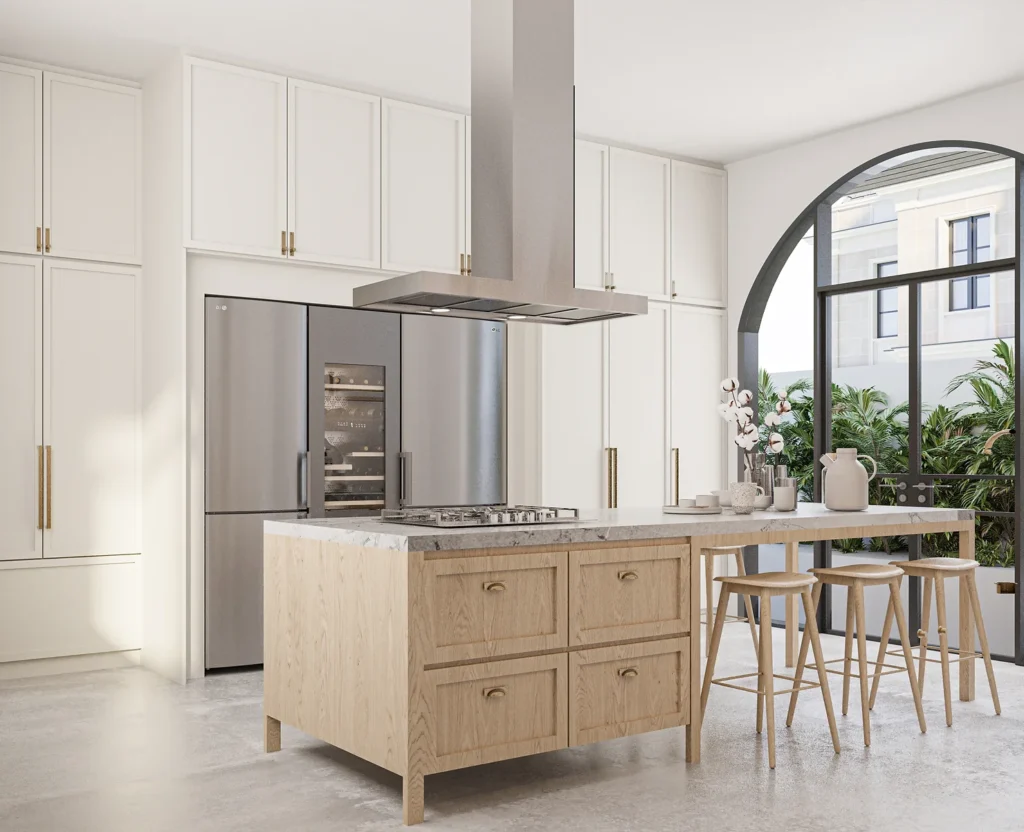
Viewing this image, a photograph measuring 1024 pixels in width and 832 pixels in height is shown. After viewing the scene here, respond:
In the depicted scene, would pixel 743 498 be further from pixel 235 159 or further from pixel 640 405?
pixel 235 159

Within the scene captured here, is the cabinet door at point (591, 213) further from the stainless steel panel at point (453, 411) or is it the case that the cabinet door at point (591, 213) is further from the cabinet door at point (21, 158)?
the cabinet door at point (21, 158)

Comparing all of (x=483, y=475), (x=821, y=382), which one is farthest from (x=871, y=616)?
(x=483, y=475)

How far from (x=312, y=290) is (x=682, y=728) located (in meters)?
2.87

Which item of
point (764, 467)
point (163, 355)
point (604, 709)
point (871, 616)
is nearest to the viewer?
point (604, 709)

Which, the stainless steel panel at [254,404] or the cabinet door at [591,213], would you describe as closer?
the stainless steel panel at [254,404]

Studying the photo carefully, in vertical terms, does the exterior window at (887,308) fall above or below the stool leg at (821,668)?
above

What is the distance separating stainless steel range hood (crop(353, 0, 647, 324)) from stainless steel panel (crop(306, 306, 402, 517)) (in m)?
1.60

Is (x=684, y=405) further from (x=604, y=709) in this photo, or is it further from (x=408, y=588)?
(x=408, y=588)

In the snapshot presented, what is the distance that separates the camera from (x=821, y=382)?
22.0 ft

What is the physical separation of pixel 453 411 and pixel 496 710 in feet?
9.43

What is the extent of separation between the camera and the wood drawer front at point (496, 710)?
10.1 ft

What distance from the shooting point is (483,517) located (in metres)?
3.42

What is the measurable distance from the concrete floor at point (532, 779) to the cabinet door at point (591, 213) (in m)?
2.93

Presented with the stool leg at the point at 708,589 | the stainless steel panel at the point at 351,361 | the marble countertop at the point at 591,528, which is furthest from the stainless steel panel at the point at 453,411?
the marble countertop at the point at 591,528
